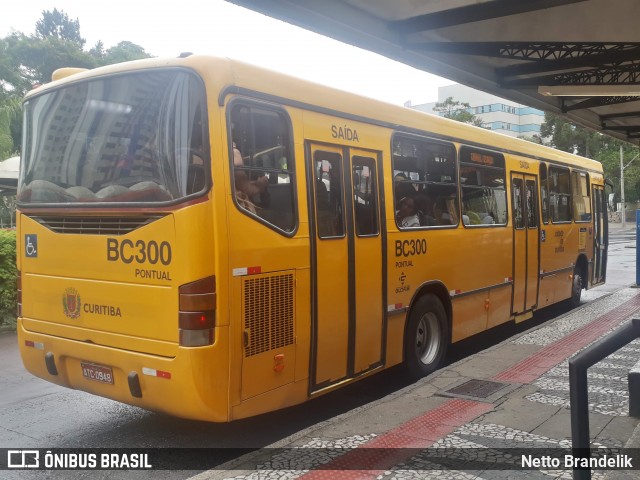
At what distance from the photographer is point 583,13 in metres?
9.05

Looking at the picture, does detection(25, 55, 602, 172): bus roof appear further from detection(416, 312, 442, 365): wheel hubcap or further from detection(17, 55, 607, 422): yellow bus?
detection(416, 312, 442, 365): wheel hubcap

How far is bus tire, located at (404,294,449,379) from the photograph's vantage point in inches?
264

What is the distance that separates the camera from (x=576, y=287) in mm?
11953

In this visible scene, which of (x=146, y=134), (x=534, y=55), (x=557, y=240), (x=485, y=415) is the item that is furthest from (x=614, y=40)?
(x=146, y=134)

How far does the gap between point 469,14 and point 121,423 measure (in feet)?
22.2

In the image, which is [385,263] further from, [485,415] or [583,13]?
[583,13]

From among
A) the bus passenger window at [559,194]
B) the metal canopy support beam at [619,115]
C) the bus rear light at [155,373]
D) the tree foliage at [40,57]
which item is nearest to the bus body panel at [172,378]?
the bus rear light at [155,373]

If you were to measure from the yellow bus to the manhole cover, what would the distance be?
2.60 ft

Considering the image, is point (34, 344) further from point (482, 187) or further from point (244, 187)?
point (482, 187)

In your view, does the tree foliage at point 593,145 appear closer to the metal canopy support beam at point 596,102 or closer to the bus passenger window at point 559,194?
the metal canopy support beam at point 596,102

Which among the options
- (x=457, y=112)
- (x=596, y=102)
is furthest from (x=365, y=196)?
(x=457, y=112)

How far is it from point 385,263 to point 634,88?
838 centimetres

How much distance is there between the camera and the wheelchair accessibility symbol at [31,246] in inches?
206

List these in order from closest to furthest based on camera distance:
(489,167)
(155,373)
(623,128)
Answer: (155,373) < (489,167) < (623,128)
